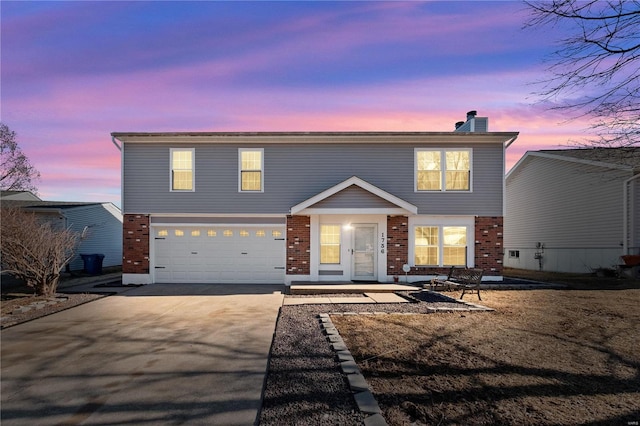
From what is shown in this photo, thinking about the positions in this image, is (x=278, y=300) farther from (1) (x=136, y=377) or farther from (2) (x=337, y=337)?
(1) (x=136, y=377)

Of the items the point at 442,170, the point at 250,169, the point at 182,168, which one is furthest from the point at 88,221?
the point at 442,170

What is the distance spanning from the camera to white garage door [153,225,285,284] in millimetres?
15227

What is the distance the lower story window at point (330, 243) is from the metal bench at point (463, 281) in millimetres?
3862

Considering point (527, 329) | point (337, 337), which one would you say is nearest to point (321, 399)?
point (337, 337)

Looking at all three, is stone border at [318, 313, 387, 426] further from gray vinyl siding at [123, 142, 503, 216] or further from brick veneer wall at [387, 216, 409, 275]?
gray vinyl siding at [123, 142, 503, 216]

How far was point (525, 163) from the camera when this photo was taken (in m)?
25.1

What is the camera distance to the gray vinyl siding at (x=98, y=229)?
72.8 feet

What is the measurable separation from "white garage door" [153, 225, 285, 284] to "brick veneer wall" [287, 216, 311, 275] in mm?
461

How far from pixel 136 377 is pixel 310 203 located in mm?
9618

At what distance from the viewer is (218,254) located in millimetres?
15320

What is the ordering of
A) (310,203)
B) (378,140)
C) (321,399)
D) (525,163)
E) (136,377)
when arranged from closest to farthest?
(321,399), (136,377), (310,203), (378,140), (525,163)

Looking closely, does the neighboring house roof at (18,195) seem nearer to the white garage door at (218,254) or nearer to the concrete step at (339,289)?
the white garage door at (218,254)

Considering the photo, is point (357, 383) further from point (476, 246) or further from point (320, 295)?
point (476, 246)

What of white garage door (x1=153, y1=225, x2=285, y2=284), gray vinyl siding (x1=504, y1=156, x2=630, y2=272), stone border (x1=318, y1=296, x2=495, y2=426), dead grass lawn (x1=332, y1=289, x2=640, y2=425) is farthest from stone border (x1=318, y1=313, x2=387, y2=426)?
gray vinyl siding (x1=504, y1=156, x2=630, y2=272)
